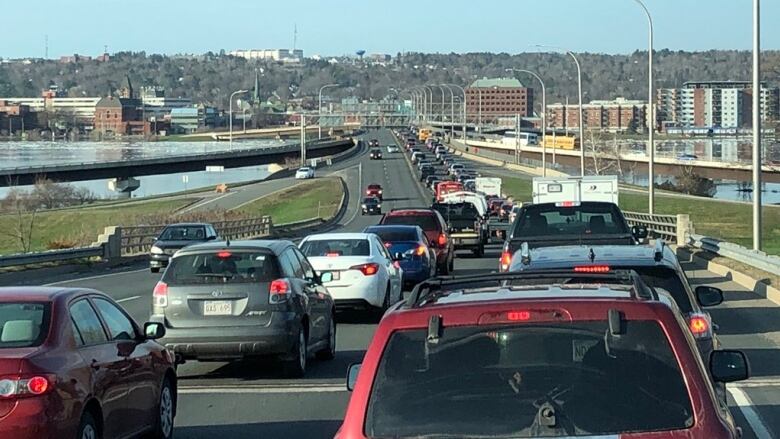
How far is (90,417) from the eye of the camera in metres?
8.56

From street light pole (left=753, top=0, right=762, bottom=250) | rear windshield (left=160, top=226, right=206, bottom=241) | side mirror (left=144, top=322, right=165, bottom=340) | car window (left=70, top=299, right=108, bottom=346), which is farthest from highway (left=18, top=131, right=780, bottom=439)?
rear windshield (left=160, top=226, right=206, bottom=241)

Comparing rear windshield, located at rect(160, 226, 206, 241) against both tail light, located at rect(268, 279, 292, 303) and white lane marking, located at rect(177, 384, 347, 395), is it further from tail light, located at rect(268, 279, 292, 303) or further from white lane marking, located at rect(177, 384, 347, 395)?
white lane marking, located at rect(177, 384, 347, 395)

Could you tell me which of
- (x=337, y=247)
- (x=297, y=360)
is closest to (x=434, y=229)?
(x=337, y=247)

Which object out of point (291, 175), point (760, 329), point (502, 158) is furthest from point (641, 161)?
point (760, 329)

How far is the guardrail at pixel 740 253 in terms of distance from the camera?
80.1 ft

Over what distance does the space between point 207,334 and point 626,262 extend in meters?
5.71

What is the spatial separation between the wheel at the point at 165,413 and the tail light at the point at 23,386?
2.57 m

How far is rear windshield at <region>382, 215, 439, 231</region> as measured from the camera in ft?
106

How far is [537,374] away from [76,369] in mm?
4367

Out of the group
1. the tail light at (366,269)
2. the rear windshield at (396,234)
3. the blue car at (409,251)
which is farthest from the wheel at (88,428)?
the rear windshield at (396,234)

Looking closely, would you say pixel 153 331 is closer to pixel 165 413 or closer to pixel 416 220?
pixel 165 413

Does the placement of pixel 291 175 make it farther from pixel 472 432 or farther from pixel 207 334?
pixel 472 432

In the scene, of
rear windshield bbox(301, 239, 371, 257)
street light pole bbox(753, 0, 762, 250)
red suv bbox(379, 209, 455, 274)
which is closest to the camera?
rear windshield bbox(301, 239, 371, 257)

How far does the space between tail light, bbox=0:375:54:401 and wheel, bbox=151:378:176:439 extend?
8.43ft
